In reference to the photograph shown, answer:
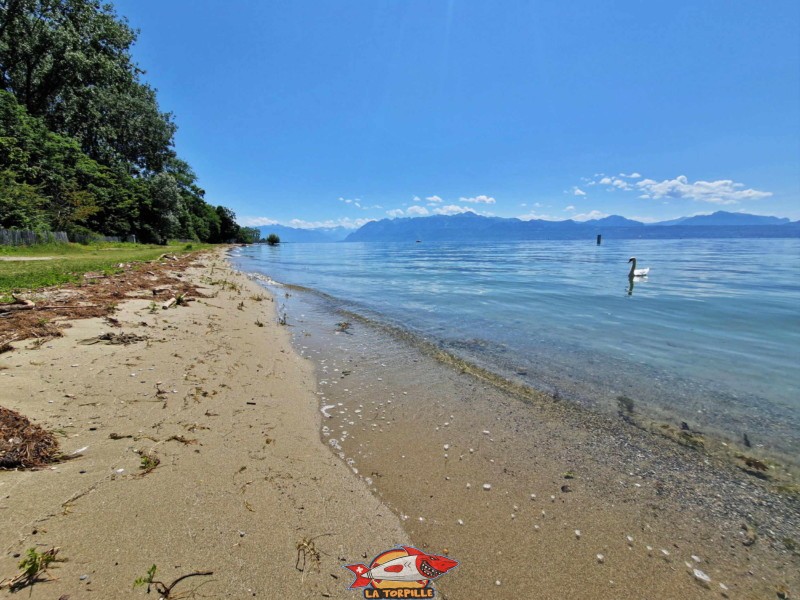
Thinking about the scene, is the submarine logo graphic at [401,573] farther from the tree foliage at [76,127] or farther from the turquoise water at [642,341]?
the tree foliage at [76,127]

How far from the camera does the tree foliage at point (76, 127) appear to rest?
30.8 m

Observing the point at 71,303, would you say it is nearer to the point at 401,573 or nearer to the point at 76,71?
the point at 401,573

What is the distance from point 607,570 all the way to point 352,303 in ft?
48.6

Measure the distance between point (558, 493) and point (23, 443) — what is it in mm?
5773

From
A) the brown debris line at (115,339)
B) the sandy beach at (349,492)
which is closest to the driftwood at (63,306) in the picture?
the brown debris line at (115,339)

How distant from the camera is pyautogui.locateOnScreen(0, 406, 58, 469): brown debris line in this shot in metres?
3.23

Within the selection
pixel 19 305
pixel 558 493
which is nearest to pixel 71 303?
pixel 19 305

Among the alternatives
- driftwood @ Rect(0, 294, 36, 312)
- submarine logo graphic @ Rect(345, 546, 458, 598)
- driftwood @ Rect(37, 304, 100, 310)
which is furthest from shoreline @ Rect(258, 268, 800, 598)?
driftwood @ Rect(0, 294, 36, 312)

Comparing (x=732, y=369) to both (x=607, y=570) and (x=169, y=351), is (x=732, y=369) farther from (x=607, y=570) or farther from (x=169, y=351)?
(x=169, y=351)

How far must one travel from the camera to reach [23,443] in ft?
11.3

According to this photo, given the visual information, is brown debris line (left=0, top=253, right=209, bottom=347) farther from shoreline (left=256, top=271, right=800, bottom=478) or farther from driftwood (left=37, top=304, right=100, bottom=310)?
shoreline (left=256, top=271, right=800, bottom=478)

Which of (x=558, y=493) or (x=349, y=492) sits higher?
(x=349, y=492)

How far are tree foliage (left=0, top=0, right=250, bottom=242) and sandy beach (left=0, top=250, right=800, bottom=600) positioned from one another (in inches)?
1399

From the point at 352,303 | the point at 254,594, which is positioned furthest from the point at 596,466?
the point at 352,303
